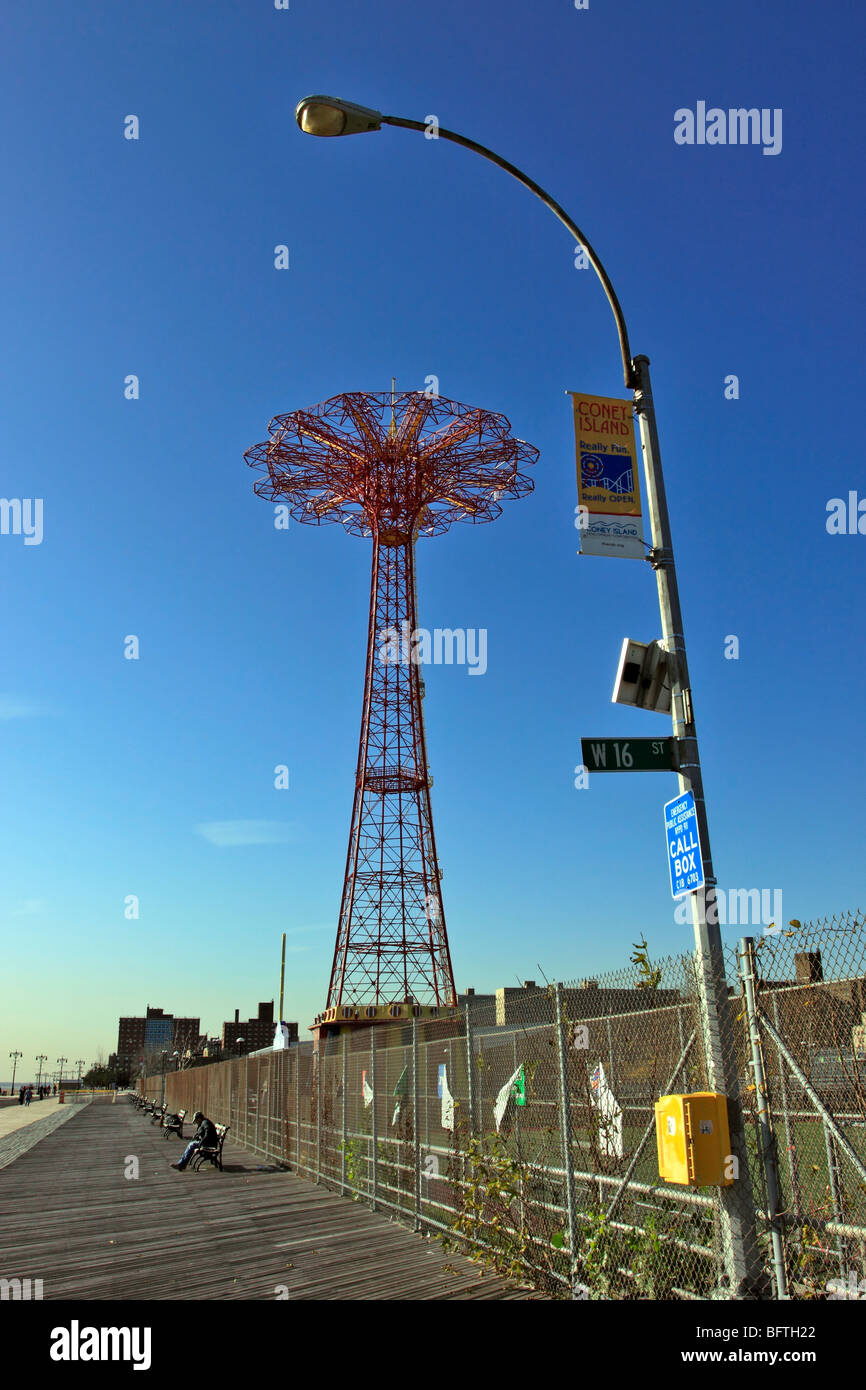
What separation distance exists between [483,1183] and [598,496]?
5.97 meters

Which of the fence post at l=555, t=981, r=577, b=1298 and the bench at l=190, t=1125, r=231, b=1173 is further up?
the fence post at l=555, t=981, r=577, b=1298

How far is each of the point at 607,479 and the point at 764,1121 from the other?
13.5 feet

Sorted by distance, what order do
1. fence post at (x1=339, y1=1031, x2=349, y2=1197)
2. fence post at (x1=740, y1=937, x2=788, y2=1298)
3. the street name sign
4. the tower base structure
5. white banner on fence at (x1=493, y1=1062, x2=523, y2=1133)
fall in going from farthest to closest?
the tower base structure → fence post at (x1=339, y1=1031, x2=349, y2=1197) → white banner on fence at (x1=493, y1=1062, x2=523, y2=1133) → the street name sign → fence post at (x1=740, y1=937, x2=788, y2=1298)

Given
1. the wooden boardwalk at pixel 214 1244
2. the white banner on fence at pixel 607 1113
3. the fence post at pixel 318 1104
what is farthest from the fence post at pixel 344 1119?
the white banner on fence at pixel 607 1113

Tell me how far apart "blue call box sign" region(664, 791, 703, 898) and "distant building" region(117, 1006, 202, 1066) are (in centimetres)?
9955

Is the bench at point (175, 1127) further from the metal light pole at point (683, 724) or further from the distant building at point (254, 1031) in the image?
the distant building at point (254, 1031)

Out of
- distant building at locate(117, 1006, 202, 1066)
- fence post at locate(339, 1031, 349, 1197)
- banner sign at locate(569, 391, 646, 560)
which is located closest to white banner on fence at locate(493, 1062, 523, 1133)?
banner sign at locate(569, 391, 646, 560)

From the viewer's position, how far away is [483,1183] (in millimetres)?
9148

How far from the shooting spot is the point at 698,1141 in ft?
18.2

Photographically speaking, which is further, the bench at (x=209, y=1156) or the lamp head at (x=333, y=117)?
the bench at (x=209, y=1156)

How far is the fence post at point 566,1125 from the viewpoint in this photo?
7.53 meters

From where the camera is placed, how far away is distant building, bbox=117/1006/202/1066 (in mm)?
122688

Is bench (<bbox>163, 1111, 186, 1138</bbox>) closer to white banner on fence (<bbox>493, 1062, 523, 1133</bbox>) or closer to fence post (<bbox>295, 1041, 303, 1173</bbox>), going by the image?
fence post (<bbox>295, 1041, 303, 1173</bbox>)
